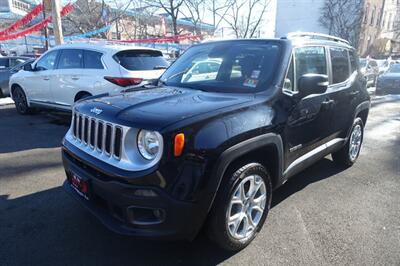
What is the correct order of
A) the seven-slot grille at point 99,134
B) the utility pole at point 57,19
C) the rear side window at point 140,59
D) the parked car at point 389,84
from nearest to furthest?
the seven-slot grille at point 99,134 → the rear side window at point 140,59 → the utility pole at point 57,19 → the parked car at point 389,84

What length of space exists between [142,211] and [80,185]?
0.67 metres

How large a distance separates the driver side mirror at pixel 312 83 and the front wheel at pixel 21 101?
7.35m

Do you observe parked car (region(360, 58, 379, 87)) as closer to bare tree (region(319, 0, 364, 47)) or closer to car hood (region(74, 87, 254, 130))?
car hood (region(74, 87, 254, 130))

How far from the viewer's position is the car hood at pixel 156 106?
236cm

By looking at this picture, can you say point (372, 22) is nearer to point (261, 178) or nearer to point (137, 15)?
point (137, 15)

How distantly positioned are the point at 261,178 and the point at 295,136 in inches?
25.6

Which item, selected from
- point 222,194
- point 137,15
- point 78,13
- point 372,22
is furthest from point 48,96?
point 372,22

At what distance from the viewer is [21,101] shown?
8.39 meters

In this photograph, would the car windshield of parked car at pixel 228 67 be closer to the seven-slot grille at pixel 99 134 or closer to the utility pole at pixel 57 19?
the seven-slot grille at pixel 99 134

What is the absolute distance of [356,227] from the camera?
3.24 metres

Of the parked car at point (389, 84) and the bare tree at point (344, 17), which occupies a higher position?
the bare tree at point (344, 17)

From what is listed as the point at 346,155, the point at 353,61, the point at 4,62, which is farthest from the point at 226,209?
the point at 4,62

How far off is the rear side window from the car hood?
3.38 m

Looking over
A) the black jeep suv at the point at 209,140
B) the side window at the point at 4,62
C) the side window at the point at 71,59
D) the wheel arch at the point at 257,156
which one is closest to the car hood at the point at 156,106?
the black jeep suv at the point at 209,140
